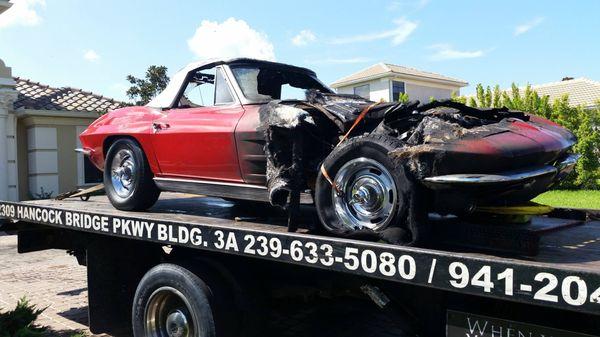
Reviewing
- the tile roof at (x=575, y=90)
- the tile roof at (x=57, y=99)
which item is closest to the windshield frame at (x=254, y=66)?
the tile roof at (x=57, y=99)

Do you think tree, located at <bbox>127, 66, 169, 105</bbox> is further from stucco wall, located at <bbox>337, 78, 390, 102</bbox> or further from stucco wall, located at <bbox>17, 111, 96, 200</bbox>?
stucco wall, located at <bbox>337, 78, 390, 102</bbox>

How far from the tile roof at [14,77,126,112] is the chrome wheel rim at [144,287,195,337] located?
1369 cm

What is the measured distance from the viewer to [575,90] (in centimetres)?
3036

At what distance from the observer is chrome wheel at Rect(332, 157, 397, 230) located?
10.2 ft

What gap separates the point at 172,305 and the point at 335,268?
1693 millimetres

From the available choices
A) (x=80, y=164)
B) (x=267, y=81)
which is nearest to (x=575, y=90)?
(x=80, y=164)

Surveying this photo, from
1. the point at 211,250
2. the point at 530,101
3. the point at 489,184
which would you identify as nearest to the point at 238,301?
the point at 211,250

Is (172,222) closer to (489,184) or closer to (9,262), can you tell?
(489,184)

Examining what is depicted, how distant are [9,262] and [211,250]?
703 centimetres

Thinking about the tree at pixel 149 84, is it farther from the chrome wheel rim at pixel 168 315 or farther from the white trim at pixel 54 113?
the chrome wheel rim at pixel 168 315

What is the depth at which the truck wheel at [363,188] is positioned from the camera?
3.02 m

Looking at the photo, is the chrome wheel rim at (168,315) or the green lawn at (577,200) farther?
the green lawn at (577,200)

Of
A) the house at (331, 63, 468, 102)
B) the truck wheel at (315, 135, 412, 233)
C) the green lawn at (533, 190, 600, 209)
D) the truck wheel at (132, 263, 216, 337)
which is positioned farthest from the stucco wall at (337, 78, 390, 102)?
the truck wheel at (315, 135, 412, 233)

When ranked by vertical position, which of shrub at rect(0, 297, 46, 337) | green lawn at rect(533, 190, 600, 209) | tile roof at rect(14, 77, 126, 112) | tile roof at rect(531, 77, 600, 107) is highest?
tile roof at rect(531, 77, 600, 107)
